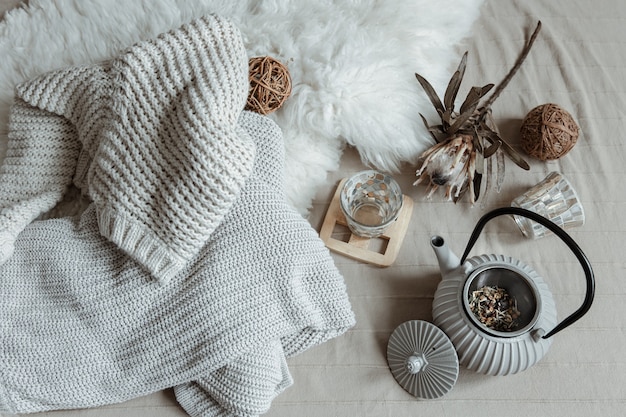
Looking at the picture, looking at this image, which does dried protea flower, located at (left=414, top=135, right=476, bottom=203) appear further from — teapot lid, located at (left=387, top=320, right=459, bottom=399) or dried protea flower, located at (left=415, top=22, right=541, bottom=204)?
teapot lid, located at (left=387, top=320, right=459, bottom=399)

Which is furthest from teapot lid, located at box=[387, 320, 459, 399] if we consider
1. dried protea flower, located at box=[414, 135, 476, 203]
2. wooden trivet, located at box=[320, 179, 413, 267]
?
dried protea flower, located at box=[414, 135, 476, 203]

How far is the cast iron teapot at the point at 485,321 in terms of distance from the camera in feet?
2.37

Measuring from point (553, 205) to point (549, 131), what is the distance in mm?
118

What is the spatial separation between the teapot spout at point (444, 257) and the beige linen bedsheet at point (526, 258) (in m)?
0.07

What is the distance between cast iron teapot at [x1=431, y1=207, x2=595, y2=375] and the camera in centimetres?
72

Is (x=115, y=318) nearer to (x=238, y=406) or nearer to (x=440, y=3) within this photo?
(x=238, y=406)

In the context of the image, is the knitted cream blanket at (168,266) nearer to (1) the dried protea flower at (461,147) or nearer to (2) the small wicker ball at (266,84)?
(2) the small wicker ball at (266,84)

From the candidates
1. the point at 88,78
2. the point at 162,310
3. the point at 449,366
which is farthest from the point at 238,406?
the point at 88,78

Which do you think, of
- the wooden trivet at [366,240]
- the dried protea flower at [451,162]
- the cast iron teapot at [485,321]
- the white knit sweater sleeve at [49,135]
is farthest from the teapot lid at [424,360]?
the white knit sweater sleeve at [49,135]

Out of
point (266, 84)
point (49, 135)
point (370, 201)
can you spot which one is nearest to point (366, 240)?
point (370, 201)

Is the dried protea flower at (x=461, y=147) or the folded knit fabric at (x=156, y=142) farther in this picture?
the dried protea flower at (x=461, y=147)

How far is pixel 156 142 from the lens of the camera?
2.45 feet

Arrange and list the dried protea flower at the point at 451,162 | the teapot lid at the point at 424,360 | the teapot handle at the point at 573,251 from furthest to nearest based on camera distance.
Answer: the dried protea flower at the point at 451,162 → the teapot lid at the point at 424,360 → the teapot handle at the point at 573,251

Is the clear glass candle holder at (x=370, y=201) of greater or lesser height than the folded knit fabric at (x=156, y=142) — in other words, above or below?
below
